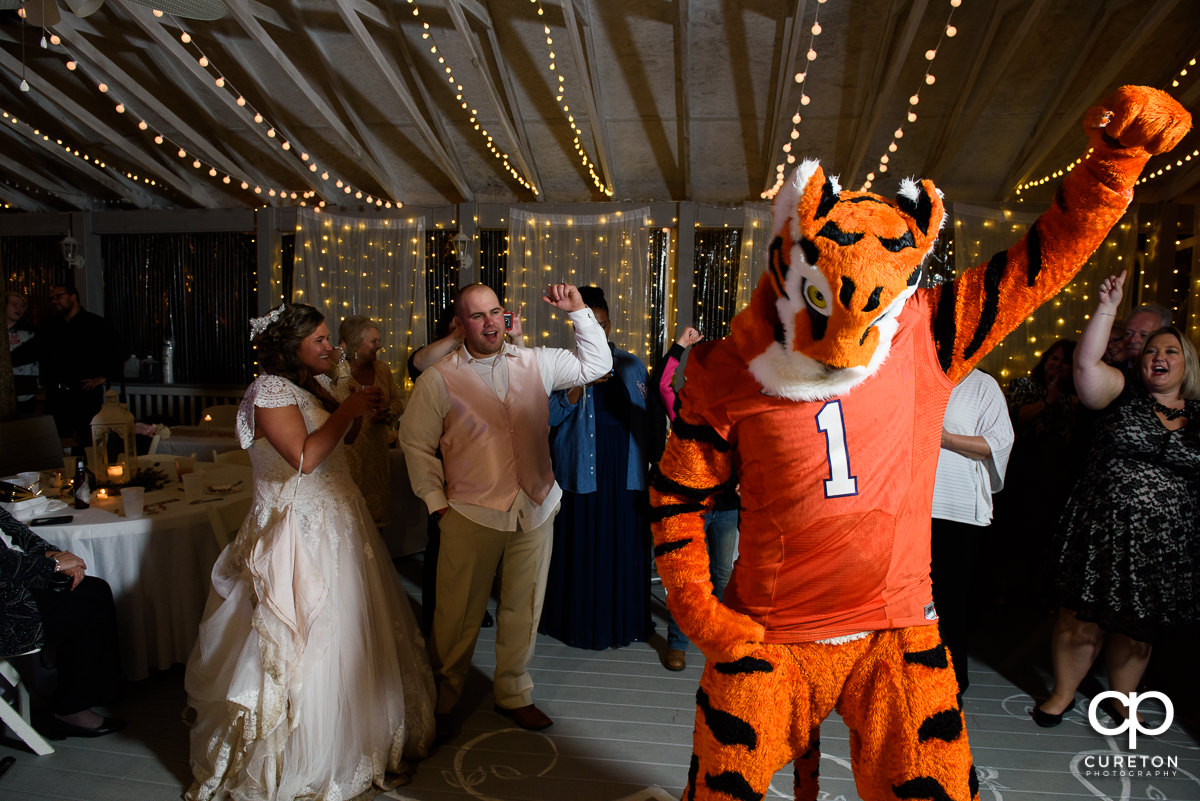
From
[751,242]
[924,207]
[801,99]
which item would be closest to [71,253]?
[751,242]

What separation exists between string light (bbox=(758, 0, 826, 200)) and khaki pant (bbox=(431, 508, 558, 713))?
8.97ft

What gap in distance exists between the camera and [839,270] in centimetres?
121

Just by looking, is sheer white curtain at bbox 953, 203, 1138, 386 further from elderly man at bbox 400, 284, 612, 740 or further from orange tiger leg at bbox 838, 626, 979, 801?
orange tiger leg at bbox 838, 626, 979, 801

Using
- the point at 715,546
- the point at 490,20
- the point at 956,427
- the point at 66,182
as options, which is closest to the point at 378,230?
the point at 490,20

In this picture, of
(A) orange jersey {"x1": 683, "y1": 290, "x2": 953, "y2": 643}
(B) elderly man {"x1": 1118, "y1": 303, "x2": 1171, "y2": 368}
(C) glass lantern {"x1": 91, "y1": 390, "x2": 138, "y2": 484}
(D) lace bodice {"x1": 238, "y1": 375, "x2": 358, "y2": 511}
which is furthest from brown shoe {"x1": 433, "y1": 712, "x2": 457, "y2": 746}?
(B) elderly man {"x1": 1118, "y1": 303, "x2": 1171, "y2": 368}

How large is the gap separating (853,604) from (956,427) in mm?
1575

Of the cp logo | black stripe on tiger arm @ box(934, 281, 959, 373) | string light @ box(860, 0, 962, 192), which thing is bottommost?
the cp logo

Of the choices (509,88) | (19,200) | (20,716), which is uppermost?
(509,88)

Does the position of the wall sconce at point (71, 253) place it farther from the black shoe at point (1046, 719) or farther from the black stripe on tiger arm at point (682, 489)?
the black shoe at point (1046, 719)

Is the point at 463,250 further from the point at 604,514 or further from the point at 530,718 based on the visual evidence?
the point at 530,718

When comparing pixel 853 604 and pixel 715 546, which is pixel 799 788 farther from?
pixel 715 546

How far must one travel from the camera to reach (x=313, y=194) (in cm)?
695

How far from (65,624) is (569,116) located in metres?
4.61

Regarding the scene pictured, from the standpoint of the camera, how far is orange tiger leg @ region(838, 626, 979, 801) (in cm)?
129
